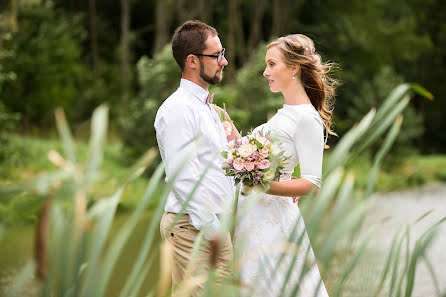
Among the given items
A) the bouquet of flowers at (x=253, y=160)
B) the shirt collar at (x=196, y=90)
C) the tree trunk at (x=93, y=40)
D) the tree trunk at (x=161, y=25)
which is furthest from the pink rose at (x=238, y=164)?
the tree trunk at (x=93, y=40)

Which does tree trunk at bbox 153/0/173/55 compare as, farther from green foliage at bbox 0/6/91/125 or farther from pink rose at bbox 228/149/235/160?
pink rose at bbox 228/149/235/160

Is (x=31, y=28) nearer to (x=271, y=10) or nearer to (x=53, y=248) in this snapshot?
(x=271, y=10)

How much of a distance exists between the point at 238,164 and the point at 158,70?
40.4 feet

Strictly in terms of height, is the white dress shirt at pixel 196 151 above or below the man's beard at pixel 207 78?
below

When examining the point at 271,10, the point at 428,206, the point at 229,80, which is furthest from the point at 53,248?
the point at 271,10

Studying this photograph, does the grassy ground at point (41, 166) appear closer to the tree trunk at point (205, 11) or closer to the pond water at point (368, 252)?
the pond water at point (368, 252)

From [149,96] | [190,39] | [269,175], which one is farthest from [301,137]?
[149,96]

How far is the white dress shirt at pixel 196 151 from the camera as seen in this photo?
3.01m

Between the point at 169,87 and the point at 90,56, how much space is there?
17.2 metres

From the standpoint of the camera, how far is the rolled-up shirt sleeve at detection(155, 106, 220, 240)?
300 cm

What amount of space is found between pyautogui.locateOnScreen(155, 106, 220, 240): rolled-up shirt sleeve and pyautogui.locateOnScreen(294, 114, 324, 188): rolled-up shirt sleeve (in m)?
0.48

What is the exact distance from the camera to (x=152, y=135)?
1584 centimetres

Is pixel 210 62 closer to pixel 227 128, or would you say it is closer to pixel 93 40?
pixel 227 128

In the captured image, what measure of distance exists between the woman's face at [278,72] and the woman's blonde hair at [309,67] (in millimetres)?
26
